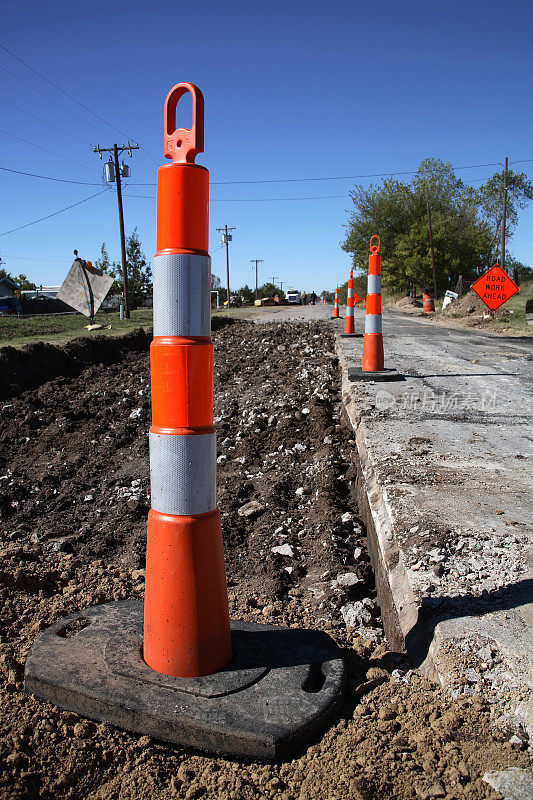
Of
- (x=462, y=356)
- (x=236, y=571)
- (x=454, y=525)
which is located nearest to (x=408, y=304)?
(x=462, y=356)

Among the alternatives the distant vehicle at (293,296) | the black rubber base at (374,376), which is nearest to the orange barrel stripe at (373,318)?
the black rubber base at (374,376)

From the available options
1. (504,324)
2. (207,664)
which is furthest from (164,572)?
(504,324)

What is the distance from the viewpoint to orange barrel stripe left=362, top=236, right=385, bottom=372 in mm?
5770

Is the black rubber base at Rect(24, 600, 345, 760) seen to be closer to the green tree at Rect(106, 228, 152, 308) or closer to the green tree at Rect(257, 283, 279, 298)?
the green tree at Rect(106, 228, 152, 308)

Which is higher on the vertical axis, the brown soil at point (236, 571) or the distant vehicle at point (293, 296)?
the distant vehicle at point (293, 296)

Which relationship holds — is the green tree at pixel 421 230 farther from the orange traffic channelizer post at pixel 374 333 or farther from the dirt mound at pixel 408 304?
the orange traffic channelizer post at pixel 374 333

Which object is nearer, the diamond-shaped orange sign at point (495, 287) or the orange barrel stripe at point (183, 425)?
the orange barrel stripe at point (183, 425)

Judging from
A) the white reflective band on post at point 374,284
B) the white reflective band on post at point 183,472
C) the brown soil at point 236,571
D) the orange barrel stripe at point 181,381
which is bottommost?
the brown soil at point 236,571

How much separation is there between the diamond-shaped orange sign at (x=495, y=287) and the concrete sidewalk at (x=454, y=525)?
34.7 ft

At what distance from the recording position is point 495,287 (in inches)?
611

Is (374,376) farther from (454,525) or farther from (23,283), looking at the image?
(23,283)

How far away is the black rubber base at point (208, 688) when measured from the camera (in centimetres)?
160

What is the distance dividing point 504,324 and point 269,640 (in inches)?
645

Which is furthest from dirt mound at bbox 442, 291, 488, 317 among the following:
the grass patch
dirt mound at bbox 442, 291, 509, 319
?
the grass patch
